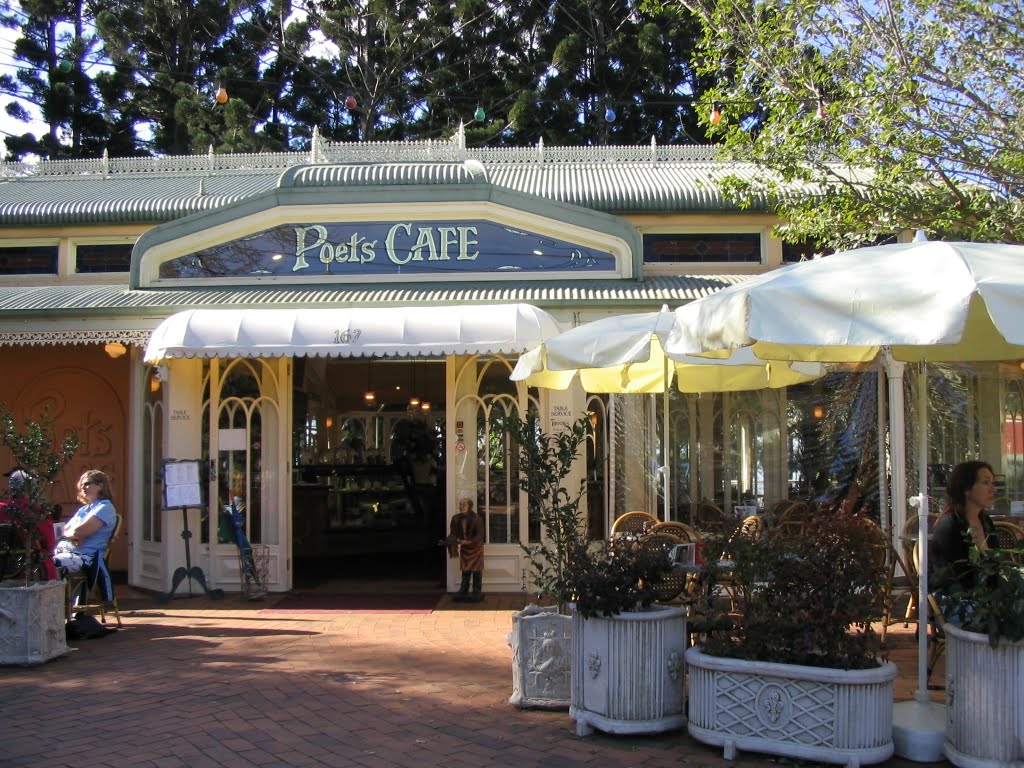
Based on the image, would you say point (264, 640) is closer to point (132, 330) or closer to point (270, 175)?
point (132, 330)

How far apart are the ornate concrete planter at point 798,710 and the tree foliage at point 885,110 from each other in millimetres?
5271

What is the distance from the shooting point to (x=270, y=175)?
51.7 ft

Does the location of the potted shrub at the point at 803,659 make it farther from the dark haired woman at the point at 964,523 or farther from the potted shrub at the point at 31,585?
the potted shrub at the point at 31,585

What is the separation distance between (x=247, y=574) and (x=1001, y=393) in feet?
26.8

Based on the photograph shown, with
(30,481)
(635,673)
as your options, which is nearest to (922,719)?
(635,673)

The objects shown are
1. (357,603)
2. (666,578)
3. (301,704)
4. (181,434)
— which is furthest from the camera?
(181,434)

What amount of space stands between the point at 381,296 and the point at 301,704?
16.8ft

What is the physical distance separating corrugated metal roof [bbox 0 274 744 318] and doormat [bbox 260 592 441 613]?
9.93 feet

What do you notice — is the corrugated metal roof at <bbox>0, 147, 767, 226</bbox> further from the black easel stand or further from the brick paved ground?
the brick paved ground

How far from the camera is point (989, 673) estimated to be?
445 centimetres

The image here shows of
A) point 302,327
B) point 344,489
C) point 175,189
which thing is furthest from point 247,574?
point 175,189

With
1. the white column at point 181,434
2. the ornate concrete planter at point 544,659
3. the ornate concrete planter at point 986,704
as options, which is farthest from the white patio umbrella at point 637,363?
the white column at point 181,434

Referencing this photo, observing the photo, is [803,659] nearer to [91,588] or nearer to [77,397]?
[91,588]

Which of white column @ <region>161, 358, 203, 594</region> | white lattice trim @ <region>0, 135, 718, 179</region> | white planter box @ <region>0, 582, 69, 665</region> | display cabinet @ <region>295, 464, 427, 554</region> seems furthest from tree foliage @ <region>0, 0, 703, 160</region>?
white planter box @ <region>0, 582, 69, 665</region>
